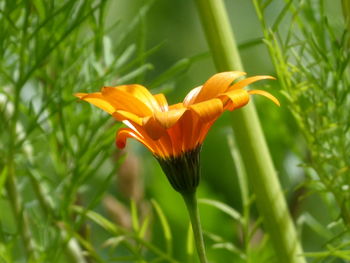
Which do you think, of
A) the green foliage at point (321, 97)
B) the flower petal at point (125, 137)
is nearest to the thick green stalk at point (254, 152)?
the green foliage at point (321, 97)

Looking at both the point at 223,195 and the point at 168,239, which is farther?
A: the point at 223,195

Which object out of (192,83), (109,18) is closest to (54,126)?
(192,83)

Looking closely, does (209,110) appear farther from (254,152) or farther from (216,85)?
(254,152)

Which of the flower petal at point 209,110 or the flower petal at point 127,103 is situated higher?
the flower petal at point 127,103

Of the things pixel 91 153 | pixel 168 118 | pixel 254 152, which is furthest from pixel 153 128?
pixel 91 153

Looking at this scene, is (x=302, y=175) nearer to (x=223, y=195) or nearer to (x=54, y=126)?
(x=223, y=195)

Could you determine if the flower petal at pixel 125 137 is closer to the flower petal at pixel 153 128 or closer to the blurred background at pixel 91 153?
the flower petal at pixel 153 128

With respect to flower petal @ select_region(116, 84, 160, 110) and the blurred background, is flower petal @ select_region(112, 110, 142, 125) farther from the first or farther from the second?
the blurred background
